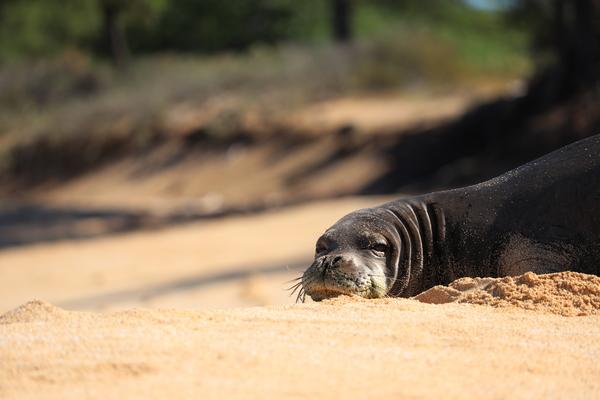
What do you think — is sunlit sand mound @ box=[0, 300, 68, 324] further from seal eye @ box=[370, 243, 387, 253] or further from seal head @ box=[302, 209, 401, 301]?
seal eye @ box=[370, 243, 387, 253]

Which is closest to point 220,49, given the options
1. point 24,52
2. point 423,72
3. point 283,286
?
point 24,52

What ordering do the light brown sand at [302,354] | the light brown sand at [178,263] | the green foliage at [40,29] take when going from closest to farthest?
1. the light brown sand at [302,354]
2. the light brown sand at [178,263]
3. the green foliage at [40,29]

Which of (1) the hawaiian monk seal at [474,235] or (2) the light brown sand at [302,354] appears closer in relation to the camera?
(2) the light brown sand at [302,354]

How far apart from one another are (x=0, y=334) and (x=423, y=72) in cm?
2731

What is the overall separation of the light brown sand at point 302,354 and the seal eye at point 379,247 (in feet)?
4.42

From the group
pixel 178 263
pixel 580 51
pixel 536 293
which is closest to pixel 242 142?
pixel 580 51

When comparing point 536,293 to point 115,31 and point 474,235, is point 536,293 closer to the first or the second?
point 474,235

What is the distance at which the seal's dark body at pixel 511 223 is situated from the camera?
648 centimetres

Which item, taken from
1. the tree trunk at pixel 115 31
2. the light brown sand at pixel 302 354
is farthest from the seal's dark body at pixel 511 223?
the tree trunk at pixel 115 31

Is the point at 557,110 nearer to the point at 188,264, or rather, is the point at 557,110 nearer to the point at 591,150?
the point at 188,264

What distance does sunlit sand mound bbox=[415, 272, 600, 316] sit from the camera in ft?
18.4

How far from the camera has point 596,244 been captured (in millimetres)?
6410

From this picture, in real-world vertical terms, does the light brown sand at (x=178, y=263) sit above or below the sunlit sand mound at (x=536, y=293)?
below

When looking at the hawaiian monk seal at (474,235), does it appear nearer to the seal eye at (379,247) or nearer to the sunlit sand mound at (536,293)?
the seal eye at (379,247)
